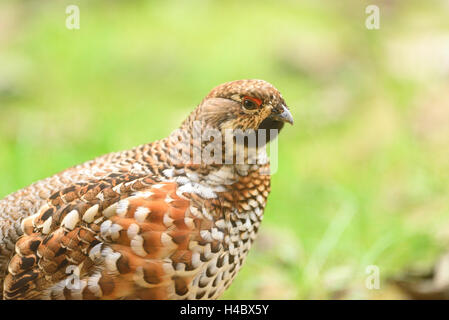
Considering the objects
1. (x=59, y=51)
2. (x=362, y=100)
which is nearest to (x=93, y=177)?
(x=362, y=100)

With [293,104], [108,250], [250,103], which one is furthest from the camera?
[293,104]

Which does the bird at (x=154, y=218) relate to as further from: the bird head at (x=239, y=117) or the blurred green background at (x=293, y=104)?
the blurred green background at (x=293, y=104)

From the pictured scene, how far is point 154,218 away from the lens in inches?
107

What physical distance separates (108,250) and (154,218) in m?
0.26

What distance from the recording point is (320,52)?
307 inches

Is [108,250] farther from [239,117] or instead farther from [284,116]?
[284,116]

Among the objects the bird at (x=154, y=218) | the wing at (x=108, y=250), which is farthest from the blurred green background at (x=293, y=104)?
the wing at (x=108, y=250)

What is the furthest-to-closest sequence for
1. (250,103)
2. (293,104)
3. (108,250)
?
(293,104) < (250,103) < (108,250)

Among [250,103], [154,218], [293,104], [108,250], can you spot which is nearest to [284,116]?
[250,103]

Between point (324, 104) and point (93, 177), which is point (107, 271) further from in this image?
point (324, 104)

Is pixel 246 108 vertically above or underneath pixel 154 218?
above

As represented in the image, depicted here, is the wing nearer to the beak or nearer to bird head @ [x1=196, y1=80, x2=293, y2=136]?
bird head @ [x1=196, y1=80, x2=293, y2=136]

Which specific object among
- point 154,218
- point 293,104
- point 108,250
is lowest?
point 108,250

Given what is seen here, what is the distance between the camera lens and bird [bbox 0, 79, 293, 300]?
2.68m
